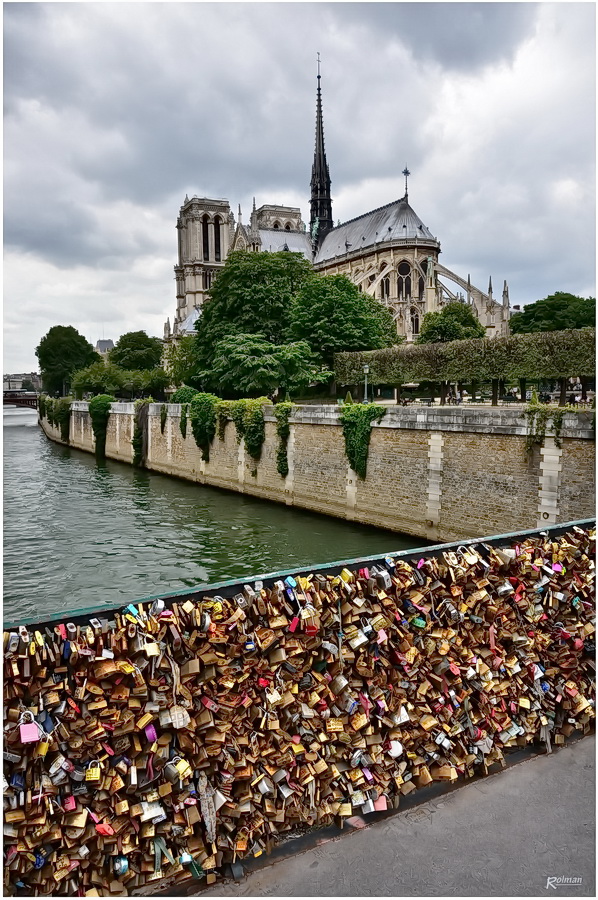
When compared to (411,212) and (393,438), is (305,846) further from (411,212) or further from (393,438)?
(411,212)

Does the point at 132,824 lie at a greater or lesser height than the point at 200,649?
lesser

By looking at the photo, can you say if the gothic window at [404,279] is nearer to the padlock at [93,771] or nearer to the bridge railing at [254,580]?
the bridge railing at [254,580]

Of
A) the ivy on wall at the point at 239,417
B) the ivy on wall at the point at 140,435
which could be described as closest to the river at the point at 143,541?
the ivy on wall at the point at 239,417

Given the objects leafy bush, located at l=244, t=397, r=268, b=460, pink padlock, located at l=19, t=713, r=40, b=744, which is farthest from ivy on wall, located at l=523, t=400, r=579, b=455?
pink padlock, located at l=19, t=713, r=40, b=744

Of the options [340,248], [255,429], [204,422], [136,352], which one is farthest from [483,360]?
[136,352]

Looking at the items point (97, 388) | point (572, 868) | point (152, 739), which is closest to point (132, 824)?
point (152, 739)

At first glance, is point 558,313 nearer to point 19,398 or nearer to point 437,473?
point 437,473
